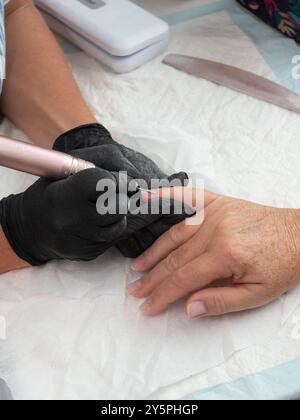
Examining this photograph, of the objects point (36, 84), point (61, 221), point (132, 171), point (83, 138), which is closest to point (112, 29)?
point (36, 84)

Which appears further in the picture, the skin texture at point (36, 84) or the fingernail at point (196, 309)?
the skin texture at point (36, 84)

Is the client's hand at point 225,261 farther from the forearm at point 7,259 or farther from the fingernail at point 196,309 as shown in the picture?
the forearm at point 7,259

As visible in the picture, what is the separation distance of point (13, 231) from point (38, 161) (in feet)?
0.53

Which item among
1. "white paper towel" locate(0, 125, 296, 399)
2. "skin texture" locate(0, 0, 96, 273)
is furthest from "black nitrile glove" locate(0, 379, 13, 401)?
"skin texture" locate(0, 0, 96, 273)

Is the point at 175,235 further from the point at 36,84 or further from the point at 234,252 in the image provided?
the point at 36,84

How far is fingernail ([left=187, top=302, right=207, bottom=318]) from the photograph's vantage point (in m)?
0.66

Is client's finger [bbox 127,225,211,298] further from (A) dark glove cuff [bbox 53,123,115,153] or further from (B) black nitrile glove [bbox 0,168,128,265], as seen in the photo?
(A) dark glove cuff [bbox 53,123,115,153]

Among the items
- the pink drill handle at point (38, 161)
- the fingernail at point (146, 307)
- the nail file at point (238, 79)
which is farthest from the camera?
the nail file at point (238, 79)

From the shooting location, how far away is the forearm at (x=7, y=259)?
0.73 metres

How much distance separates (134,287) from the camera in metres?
0.72

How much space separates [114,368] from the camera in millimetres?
657

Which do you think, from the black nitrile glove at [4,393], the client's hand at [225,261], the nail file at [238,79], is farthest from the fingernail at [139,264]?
the nail file at [238,79]

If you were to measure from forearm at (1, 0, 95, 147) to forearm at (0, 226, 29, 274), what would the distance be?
0.71 feet
